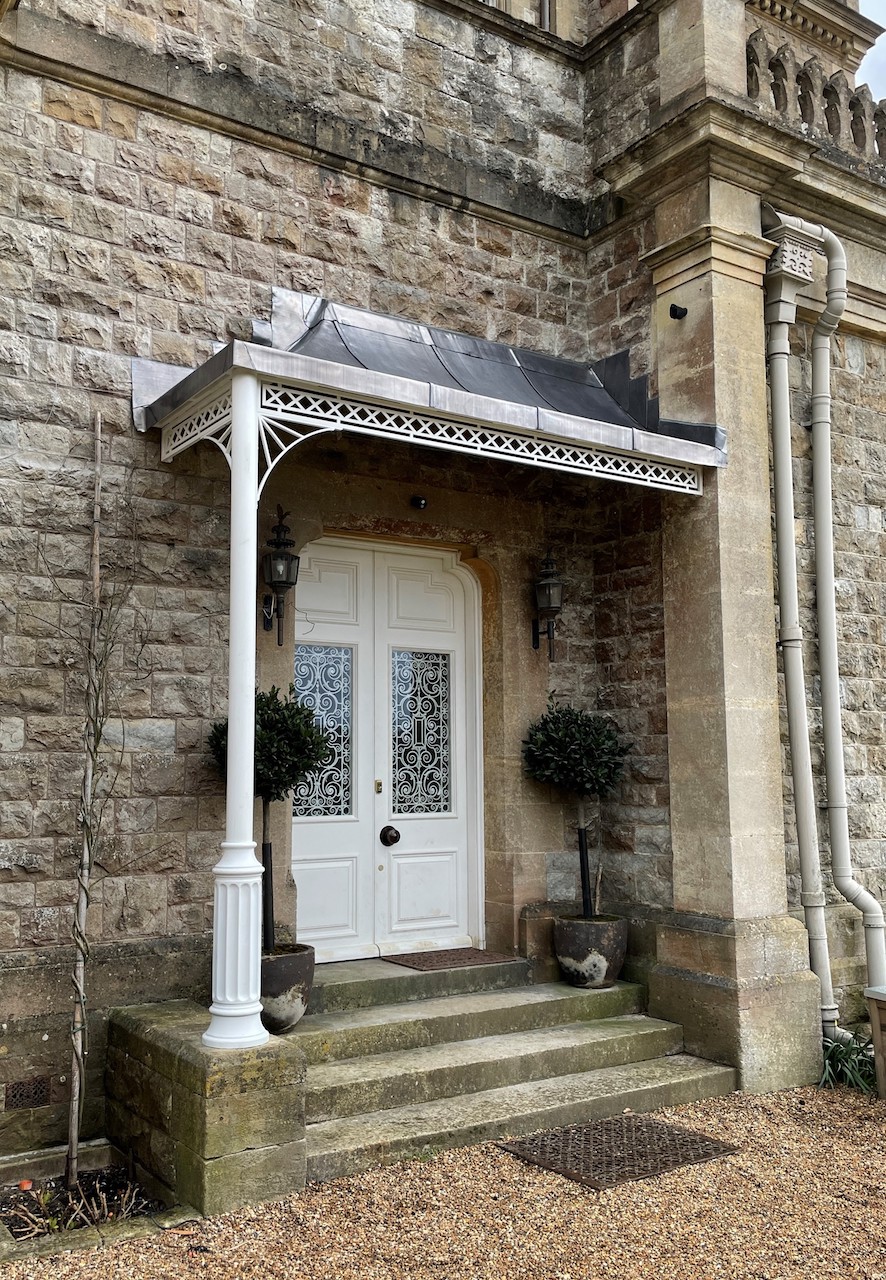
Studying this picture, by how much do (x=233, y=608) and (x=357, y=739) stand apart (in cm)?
213

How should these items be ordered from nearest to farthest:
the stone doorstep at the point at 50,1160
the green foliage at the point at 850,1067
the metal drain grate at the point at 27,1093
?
the stone doorstep at the point at 50,1160
the metal drain grate at the point at 27,1093
the green foliage at the point at 850,1067

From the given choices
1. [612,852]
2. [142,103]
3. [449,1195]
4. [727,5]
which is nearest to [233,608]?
[449,1195]

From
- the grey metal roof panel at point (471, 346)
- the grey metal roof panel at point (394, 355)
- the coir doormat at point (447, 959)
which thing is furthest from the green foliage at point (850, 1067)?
the grey metal roof panel at point (471, 346)

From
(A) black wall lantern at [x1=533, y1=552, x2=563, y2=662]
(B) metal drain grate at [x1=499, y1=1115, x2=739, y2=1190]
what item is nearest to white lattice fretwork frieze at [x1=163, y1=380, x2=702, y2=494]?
(A) black wall lantern at [x1=533, y1=552, x2=563, y2=662]

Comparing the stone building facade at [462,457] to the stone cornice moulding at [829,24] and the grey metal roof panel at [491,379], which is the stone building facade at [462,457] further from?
the grey metal roof panel at [491,379]

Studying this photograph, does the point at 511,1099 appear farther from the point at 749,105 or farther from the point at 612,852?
the point at 749,105

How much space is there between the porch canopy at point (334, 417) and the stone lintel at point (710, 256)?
0.63m

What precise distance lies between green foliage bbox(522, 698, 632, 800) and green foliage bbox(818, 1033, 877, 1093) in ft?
6.48

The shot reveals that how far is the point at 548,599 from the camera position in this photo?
686 centimetres

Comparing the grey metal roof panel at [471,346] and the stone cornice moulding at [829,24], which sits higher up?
the stone cornice moulding at [829,24]

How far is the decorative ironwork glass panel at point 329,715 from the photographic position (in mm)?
6383

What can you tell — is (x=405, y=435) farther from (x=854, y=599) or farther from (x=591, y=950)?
(x=854, y=599)

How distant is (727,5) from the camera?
6.67 m

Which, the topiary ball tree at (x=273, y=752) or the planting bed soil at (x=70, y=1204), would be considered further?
the topiary ball tree at (x=273, y=752)
